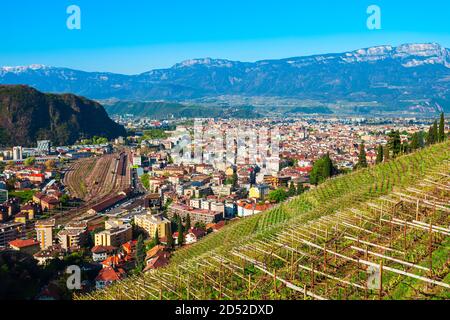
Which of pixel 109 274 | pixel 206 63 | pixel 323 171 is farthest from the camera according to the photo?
pixel 206 63

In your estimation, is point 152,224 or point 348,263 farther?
point 152,224

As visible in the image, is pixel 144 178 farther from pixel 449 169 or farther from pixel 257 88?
pixel 257 88

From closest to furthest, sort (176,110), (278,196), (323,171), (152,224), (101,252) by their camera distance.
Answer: (101,252)
(152,224)
(323,171)
(278,196)
(176,110)

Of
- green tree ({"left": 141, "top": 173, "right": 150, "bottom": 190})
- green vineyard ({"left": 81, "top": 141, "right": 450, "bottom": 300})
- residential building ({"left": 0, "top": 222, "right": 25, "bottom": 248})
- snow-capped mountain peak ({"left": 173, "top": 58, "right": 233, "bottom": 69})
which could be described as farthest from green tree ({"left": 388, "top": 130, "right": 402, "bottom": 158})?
snow-capped mountain peak ({"left": 173, "top": 58, "right": 233, "bottom": 69})

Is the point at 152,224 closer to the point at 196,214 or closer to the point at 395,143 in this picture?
the point at 196,214

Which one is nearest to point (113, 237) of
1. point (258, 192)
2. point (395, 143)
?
point (258, 192)

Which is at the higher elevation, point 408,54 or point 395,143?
point 408,54

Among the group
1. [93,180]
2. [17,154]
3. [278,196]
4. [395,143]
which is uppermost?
[395,143]
